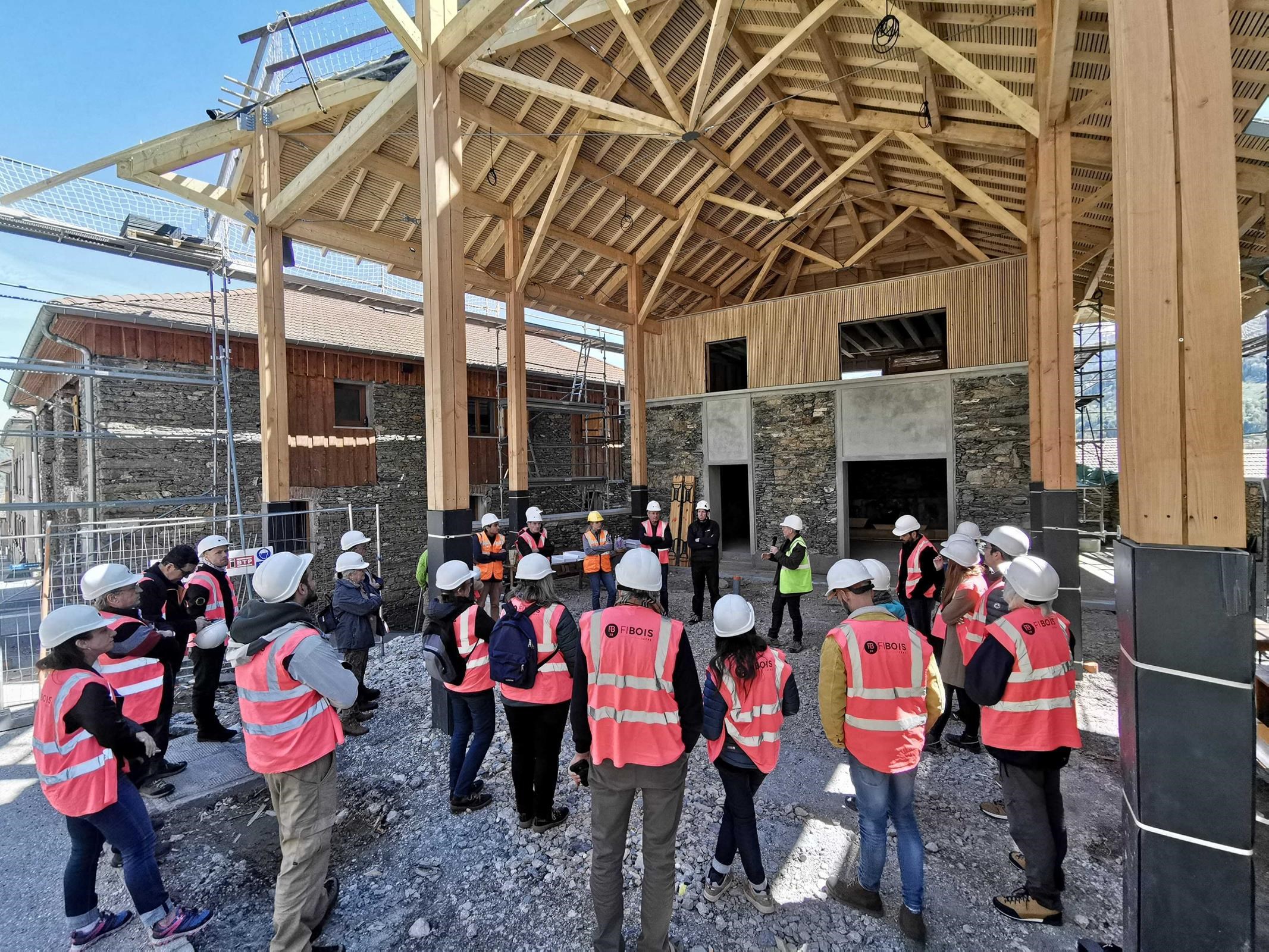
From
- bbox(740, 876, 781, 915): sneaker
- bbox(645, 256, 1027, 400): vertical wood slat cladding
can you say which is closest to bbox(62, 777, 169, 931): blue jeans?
bbox(740, 876, 781, 915): sneaker

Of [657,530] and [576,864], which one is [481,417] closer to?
[657,530]

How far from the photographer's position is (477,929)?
2.68m

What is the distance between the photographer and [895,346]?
16.6 metres

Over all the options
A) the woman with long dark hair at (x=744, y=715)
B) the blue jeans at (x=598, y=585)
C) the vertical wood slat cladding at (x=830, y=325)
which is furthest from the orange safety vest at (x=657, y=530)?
the vertical wood slat cladding at (x=830, y=325)

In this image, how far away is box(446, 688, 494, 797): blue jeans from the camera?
3.50 metres

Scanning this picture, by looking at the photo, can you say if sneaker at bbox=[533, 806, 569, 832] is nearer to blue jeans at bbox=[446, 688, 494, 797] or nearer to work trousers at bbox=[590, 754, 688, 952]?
blue jeans at bbox=[446, 688, 494, 797]

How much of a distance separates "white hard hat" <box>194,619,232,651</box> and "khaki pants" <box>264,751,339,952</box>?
238 centimetres

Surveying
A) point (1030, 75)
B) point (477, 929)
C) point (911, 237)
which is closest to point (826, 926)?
point (477, 929)

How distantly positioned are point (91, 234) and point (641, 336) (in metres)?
9.47

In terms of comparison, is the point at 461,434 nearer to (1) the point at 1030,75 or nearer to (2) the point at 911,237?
(1) the point at 1030,75

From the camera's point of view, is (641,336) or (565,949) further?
(641,336)

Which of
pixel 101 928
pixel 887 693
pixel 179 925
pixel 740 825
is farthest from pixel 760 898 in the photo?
pixel 101 928

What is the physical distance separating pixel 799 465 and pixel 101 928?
11.7 m

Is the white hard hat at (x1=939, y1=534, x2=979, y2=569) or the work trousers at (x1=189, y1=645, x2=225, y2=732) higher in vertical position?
the white hard hat at (x1=939, y1=534, x2=979, y2=569)
